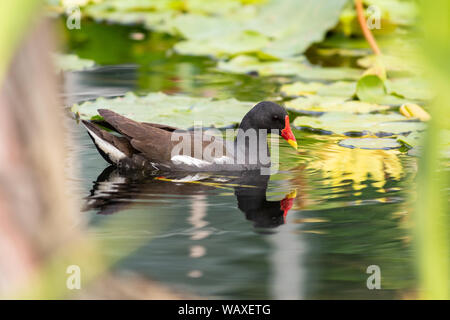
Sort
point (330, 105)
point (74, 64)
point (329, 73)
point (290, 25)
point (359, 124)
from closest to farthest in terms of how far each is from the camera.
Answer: point (359, 124), point (330, 105), point (329, 73), point (74, 64), point (290, 25)

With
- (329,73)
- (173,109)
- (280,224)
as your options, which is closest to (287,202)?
(280,224)

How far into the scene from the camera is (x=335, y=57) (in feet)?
22.5

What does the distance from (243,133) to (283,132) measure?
0.86 feet

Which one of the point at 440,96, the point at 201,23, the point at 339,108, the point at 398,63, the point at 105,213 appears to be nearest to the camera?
the point at 440,96

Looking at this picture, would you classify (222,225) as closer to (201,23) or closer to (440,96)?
(440,96)

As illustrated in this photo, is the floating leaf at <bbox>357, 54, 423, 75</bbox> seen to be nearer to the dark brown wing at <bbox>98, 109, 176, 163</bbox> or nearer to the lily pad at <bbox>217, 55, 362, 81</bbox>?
the lily pad at <bbox>217, 55, 362, 81</bbox>

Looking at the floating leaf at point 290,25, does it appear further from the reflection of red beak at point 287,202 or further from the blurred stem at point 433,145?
the blurred stem at point 433,145

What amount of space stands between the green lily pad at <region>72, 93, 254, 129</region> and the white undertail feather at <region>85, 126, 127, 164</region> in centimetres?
54

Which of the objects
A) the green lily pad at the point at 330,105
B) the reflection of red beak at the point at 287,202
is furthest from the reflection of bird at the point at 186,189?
the green lily pad at the point at 330,105

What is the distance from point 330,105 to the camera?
493cm

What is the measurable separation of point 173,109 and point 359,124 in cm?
137

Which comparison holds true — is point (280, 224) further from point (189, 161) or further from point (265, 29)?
point (265, 29)

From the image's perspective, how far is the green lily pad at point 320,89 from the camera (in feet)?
17.2

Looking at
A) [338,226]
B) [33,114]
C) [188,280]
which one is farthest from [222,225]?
[33,114]
